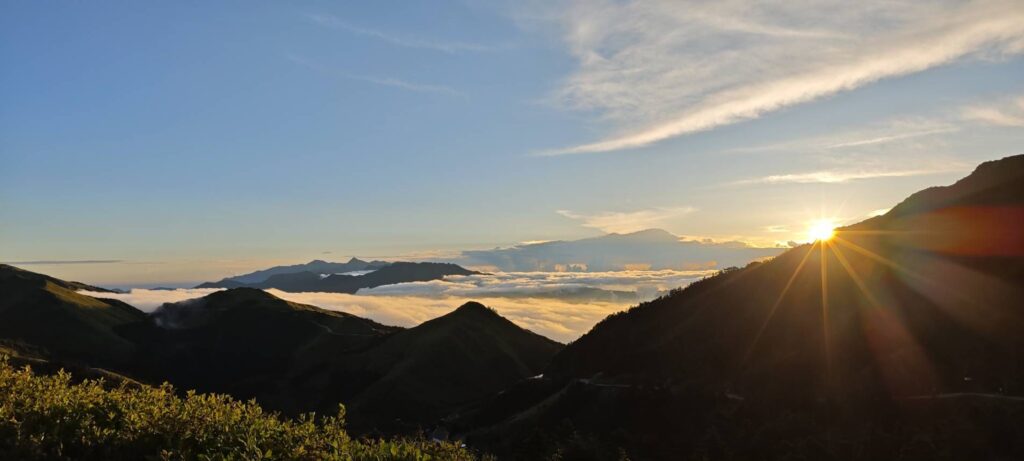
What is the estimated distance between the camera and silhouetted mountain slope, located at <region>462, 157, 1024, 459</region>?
4688 centimetres

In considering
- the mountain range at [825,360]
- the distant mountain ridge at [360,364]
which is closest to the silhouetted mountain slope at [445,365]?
the distant mountain ridge at [360,364]

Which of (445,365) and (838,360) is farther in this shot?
(445,365)

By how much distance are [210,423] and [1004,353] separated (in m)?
63.5

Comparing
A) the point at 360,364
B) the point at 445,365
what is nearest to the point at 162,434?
the point at 445,365

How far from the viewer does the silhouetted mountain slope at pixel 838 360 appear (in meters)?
46.9

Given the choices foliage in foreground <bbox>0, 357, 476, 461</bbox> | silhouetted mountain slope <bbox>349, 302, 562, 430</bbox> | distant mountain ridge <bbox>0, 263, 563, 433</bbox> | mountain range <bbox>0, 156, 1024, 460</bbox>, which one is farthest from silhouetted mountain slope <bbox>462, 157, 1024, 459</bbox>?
distant mountain ridge <bbox>0, 263, 563, 433</bbox>

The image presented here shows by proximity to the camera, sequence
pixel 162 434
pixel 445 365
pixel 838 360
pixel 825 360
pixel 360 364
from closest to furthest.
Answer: pixel 162 434 < pixel 838 360 < pixel 825 360 < pixel 445 365 < pixel 360 364

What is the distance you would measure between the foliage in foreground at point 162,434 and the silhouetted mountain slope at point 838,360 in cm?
3451

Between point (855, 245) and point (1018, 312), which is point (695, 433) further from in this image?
point (855, 245)

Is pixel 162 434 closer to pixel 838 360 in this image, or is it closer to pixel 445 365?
pixel 838 360

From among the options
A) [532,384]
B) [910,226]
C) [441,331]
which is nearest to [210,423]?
[532,384]

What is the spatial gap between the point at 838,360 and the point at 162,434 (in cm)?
6494

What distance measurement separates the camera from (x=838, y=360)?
2477 inches

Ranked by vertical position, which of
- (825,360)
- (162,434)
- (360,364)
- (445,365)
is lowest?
(360,364)
